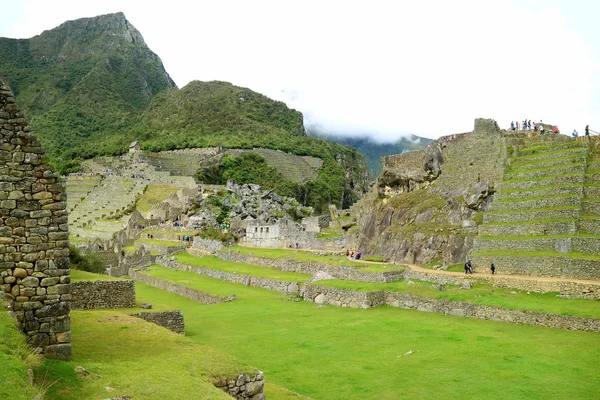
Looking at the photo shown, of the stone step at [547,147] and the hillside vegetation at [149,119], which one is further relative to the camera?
the hillside vegetation at [149,119]

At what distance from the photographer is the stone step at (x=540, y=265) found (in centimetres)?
2062

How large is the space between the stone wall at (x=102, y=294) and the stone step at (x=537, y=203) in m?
18.2

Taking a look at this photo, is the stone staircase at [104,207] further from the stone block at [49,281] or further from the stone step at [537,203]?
the stone block at [49,281]

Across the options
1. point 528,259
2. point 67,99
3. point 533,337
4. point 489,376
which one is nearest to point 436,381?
point 489,376

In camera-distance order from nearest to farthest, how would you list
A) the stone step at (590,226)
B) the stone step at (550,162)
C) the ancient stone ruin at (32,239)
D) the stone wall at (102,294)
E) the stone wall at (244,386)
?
the ancient stone ruin at (32,239)
the stone wall at (244,386)
the stone wall at (102,294)
the stone step at (590,226)
the stone step at (550,162)

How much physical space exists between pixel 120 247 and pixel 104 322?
38.1m

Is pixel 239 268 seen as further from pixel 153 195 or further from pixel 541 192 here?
pixel 153 195

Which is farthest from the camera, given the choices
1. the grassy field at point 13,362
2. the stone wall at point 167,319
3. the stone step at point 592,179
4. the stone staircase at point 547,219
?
the stone step at point 592,179

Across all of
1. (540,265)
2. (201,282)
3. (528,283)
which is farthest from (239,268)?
(528,283)

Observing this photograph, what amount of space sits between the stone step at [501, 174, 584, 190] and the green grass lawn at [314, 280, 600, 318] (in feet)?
24.6

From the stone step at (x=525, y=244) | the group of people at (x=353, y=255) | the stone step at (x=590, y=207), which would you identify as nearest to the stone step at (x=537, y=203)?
the stone step at (x=590, y=207)

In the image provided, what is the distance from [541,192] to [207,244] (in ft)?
91.3

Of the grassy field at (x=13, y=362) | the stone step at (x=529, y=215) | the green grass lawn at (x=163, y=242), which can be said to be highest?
the stone step at (x=529, y=215)

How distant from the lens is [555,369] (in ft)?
42.4
